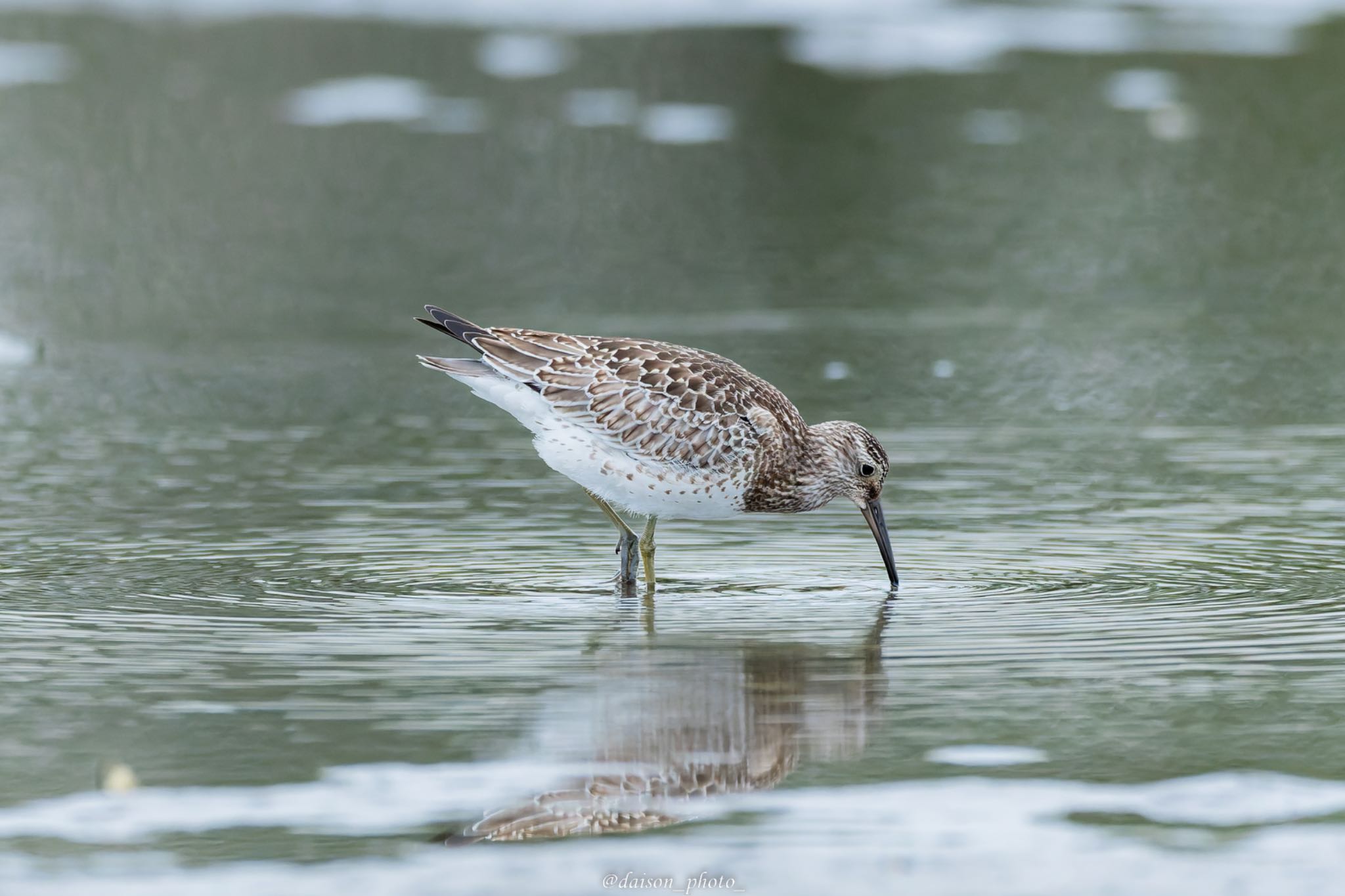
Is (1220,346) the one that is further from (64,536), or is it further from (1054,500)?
(64,536)

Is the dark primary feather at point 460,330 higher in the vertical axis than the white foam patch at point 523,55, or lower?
lower

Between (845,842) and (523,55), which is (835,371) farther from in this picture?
(523,55)

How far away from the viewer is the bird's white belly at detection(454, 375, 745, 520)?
8.86 metres

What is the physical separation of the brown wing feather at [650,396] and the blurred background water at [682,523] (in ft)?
1.86

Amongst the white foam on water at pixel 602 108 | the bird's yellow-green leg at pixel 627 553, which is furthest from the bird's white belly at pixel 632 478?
the white foam on water at pixel 602 108

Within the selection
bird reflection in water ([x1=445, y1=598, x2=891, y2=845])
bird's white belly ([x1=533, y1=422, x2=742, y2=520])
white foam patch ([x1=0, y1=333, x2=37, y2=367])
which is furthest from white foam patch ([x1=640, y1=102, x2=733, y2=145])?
bird reflection in water ([x1=445, y1=598, x2=891, y2=845])

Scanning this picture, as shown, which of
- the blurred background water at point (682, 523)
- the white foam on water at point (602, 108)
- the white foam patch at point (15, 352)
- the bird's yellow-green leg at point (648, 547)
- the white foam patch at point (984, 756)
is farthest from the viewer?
the white foam on water at point (602, 108)

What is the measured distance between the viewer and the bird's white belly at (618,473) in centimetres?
886

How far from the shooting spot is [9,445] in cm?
1141

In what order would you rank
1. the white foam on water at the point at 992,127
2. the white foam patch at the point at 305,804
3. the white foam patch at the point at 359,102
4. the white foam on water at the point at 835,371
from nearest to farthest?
the white foam patch at the point at 305,804, the white foam on water at the point at 835,371, the white foam on water at the point at 992,127, the white foam patch at the point at 359,102

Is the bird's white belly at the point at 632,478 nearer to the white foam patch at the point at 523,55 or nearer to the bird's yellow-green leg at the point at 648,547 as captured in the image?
the bird's yellow-green leg at the point at 648,547

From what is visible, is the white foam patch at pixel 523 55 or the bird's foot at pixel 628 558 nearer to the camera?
the bird's foot at pixel 628 558

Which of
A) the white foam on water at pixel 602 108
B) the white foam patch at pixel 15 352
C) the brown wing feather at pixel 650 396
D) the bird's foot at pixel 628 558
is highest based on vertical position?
the white foam on water at pixel 602 108

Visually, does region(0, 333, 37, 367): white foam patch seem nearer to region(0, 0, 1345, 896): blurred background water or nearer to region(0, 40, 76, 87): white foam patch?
region(0, 0, 1345, 896): blurred background water
